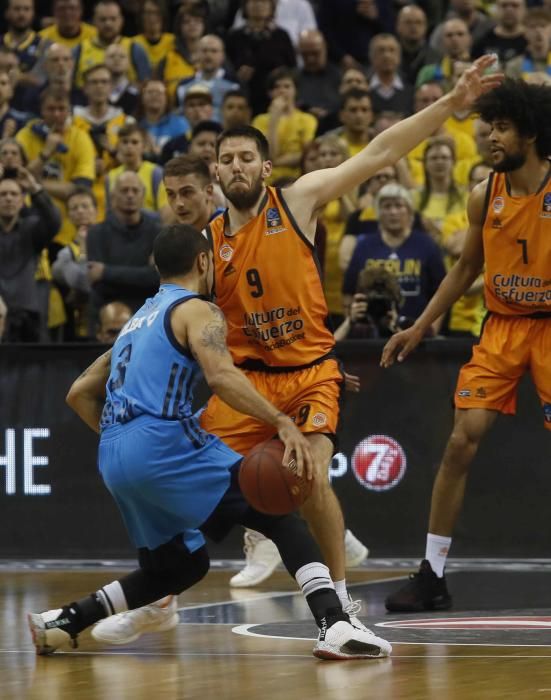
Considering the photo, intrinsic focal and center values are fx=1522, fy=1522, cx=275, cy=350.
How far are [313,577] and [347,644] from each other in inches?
12.3

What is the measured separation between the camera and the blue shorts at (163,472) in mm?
6156

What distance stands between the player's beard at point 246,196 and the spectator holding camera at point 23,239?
4.74 m

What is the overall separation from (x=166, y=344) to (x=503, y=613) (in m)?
2.51

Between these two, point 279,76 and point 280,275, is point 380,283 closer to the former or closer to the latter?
point 280,275

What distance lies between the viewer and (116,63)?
1510cm

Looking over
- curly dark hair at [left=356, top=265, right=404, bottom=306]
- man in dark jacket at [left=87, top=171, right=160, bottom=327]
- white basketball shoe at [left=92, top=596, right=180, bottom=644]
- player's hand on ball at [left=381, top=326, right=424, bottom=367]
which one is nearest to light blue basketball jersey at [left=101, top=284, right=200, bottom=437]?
white basketball shoe at [left=92, top=596, right=180, bottom=644]

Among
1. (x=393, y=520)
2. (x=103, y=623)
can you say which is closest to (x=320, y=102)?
(x=393, y=520)

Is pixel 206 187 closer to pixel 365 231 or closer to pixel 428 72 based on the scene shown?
pixel 365 231

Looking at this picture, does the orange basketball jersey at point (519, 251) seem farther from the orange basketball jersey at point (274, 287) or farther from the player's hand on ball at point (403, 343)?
the orange basketball jersey at point (274, 287)

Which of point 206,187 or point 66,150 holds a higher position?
point 66,150

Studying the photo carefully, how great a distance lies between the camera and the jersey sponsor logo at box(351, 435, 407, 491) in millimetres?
10227

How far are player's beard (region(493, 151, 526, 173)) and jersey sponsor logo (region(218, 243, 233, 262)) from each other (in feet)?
5.08

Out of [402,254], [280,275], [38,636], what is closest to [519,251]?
[280,275]

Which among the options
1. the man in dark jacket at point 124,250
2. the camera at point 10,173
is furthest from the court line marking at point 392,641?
the camera at point 10,173
